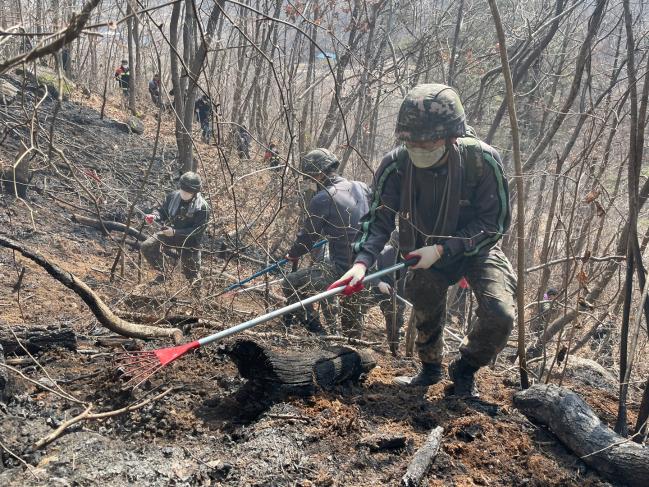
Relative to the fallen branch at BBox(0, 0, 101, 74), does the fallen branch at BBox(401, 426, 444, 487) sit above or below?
below

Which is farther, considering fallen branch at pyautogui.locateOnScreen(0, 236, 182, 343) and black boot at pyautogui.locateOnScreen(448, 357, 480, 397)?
black boot at pyautogui.locateOnScreen(448, 357, 480, 397)

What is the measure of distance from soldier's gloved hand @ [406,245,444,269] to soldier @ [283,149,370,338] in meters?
2.07

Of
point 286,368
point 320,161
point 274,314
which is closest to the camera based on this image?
point 286,368

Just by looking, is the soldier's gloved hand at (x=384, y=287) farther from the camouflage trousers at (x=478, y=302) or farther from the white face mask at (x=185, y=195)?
the white face mask at (x=185, y=195)

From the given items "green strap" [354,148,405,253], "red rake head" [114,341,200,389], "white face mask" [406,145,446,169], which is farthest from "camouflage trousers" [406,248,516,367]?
"red rake head" [114,341,200,389]

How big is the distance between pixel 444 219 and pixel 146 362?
197cm

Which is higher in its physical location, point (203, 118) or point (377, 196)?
point (203, 118)

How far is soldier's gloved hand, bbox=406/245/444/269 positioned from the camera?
372 centimetres

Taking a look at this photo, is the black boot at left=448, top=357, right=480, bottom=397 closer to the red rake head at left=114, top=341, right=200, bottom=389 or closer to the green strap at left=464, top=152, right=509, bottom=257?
the green strap at left=464, top=152, right=509, bottom=257

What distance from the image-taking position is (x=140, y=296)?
5.42 m

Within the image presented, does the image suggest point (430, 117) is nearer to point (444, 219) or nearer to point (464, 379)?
point (444, 219)

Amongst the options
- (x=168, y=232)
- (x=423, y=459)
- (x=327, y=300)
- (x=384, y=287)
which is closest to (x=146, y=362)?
(x=423, y=459)

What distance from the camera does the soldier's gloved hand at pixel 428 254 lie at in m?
3.72

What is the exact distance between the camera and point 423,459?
2.96m
